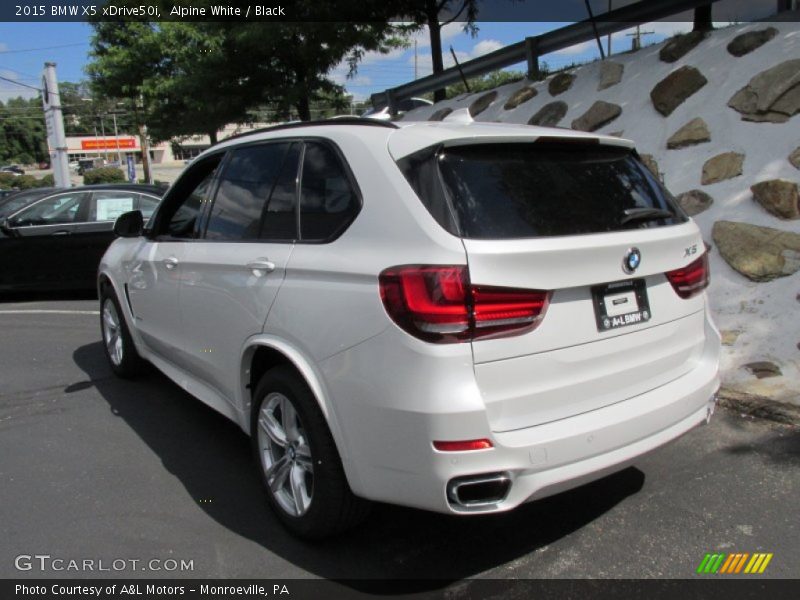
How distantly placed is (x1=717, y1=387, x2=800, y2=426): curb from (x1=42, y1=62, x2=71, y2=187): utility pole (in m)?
26.9

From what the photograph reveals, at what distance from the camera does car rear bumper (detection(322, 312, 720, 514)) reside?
7.51ft

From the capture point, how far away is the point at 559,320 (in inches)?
96.6

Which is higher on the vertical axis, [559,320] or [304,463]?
[559,320]

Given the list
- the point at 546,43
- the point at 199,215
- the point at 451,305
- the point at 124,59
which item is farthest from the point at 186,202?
the point at 124,59

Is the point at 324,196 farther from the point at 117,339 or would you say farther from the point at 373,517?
the point at 117,339

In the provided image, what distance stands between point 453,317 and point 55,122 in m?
28.2

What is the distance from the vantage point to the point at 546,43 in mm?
8922

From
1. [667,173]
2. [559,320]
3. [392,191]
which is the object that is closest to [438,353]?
[559,320]

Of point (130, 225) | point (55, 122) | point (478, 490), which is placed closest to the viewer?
point (478, 490)

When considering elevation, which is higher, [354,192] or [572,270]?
[354,192]

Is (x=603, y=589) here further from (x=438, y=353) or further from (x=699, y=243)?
(x=699, y=243)

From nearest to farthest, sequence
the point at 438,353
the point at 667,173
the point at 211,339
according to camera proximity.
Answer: the point at 438,353
the point at 211,339
the point at 667,173

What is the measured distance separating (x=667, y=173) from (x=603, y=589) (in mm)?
4552

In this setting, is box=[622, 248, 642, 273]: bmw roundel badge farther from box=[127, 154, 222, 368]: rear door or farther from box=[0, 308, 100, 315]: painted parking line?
box=[0, 308, 100, 315]: painted parking line
